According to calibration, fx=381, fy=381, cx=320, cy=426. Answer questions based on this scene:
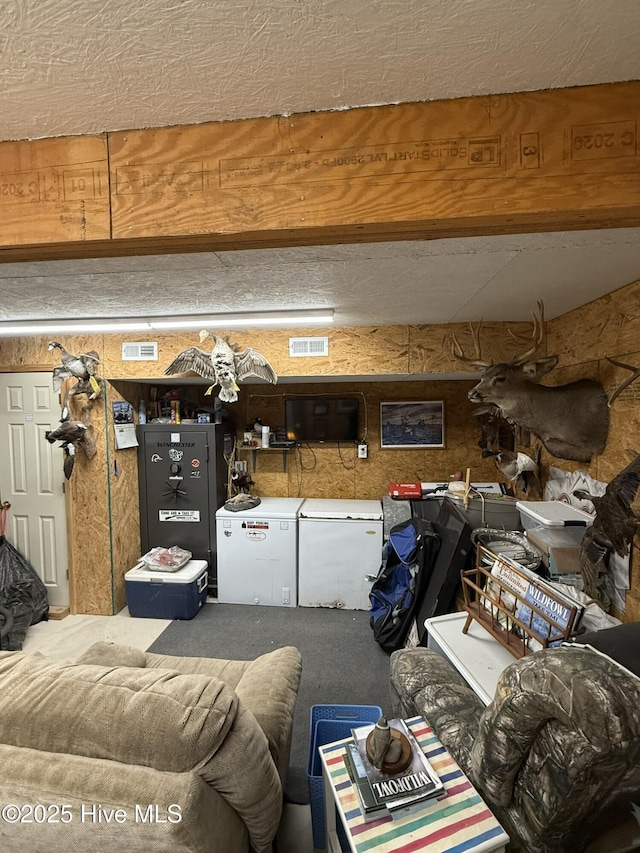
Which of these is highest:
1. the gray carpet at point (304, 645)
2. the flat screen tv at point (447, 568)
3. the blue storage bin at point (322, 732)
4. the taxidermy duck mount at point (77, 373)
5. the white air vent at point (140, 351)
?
the white air vent at point (140, 351)

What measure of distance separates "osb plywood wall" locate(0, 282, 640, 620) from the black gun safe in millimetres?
142

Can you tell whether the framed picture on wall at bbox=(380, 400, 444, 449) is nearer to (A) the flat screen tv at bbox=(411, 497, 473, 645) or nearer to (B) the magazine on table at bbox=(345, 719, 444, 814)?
(A) the flat screen tv at bbox=(411, 497, 473, 645)

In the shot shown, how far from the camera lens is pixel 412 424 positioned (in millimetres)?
3928

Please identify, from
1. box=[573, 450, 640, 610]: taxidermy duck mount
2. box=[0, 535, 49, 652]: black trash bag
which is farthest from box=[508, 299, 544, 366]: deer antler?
box=[0, 535, 49, 652]: black trash bag

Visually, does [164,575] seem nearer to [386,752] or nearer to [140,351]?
[140,351]

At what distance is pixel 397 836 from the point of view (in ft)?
2.77

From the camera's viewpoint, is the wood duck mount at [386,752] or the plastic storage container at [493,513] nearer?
the wood duck mount at [386,752]

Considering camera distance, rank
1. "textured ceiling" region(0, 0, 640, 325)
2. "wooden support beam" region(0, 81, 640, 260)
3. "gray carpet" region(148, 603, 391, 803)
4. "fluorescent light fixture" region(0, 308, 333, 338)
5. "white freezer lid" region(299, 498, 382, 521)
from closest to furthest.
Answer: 1. "textured ceiling" region(0, 0, 640, 325)
2. "wooden support beam" region(0, 81, 640, 260)
3. "gray carpet" region(148, 603, 391, 803)
4. "fluorescent light fixture" region(0, 308, 333, 338)
5. "white freezer lid" region(299, 498, 382, 521)

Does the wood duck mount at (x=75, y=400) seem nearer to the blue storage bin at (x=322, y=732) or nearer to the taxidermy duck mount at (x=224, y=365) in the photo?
the taxidermy duck mount at (x=224, y=365)

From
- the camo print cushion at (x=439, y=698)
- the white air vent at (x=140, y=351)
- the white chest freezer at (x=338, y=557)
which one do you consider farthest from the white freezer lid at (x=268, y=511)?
the camo print cushion at (x=439, y=698)

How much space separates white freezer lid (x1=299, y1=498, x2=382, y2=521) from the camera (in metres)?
3.36

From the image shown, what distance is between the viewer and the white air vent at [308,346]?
2.95 meters

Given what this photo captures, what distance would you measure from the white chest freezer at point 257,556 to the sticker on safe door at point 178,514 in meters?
0.26

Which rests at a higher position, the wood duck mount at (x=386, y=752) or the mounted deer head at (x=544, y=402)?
the mounted deer head at (x=544, y=402)
